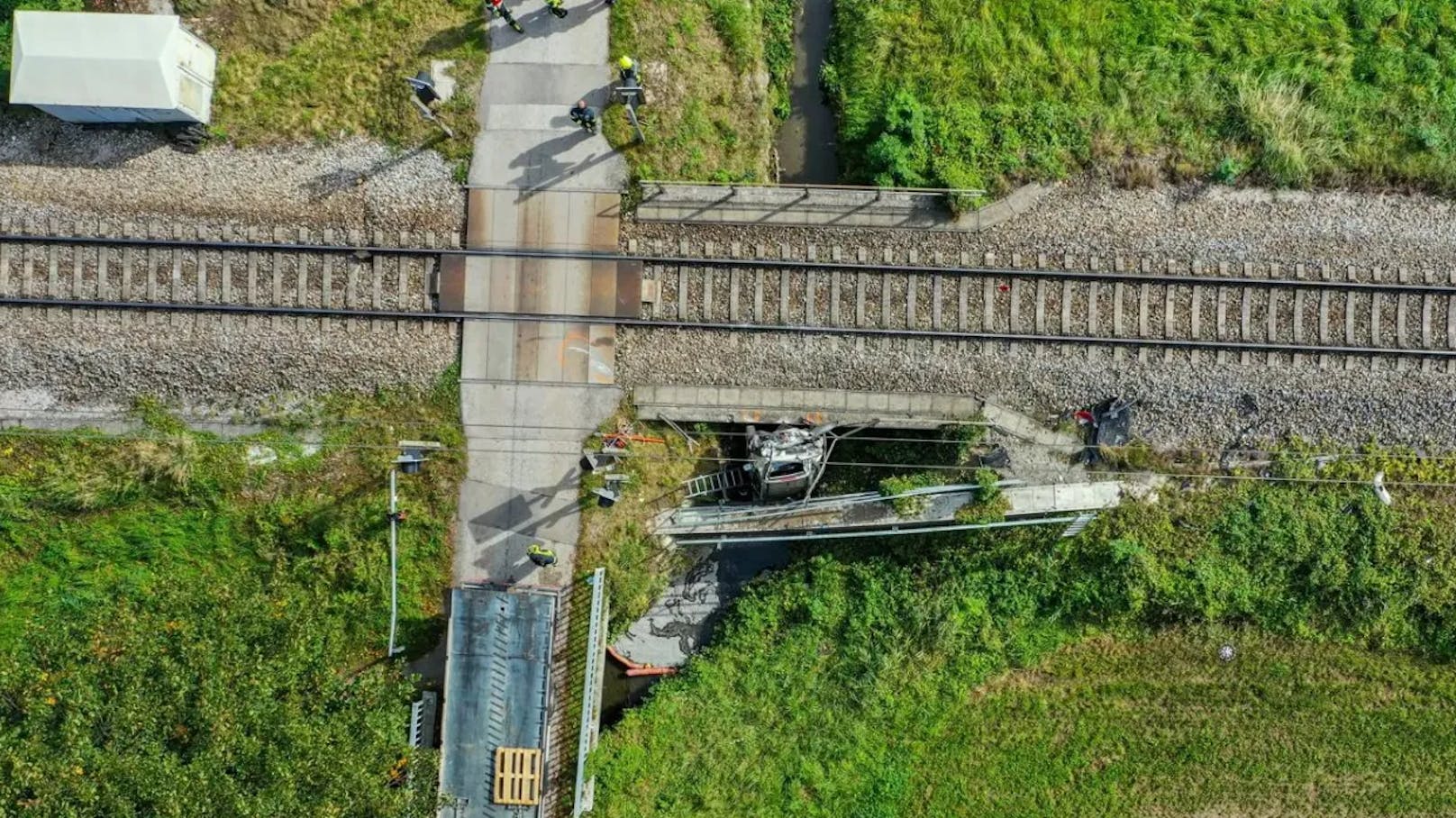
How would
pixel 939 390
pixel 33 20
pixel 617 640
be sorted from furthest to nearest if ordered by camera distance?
pixel 617 640, pixel 939 390, pixel 33 20

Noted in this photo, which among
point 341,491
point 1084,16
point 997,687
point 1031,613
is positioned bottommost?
point 997,687

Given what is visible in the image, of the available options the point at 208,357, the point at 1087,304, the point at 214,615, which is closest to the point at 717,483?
the point at 1087,304

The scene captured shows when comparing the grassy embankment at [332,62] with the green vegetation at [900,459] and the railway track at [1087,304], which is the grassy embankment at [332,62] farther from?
the green vegetation at [900,459]

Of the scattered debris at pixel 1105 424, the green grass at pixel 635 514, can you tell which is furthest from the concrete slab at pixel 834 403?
the scattered debris at pixel 1105 424

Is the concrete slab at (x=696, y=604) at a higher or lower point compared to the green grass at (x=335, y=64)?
lower

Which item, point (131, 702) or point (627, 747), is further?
point (627, 747)

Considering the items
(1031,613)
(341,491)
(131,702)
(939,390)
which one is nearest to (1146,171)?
(939,390)

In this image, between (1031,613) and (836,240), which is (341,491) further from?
(1031,613)

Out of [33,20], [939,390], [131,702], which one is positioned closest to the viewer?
[131,702]
